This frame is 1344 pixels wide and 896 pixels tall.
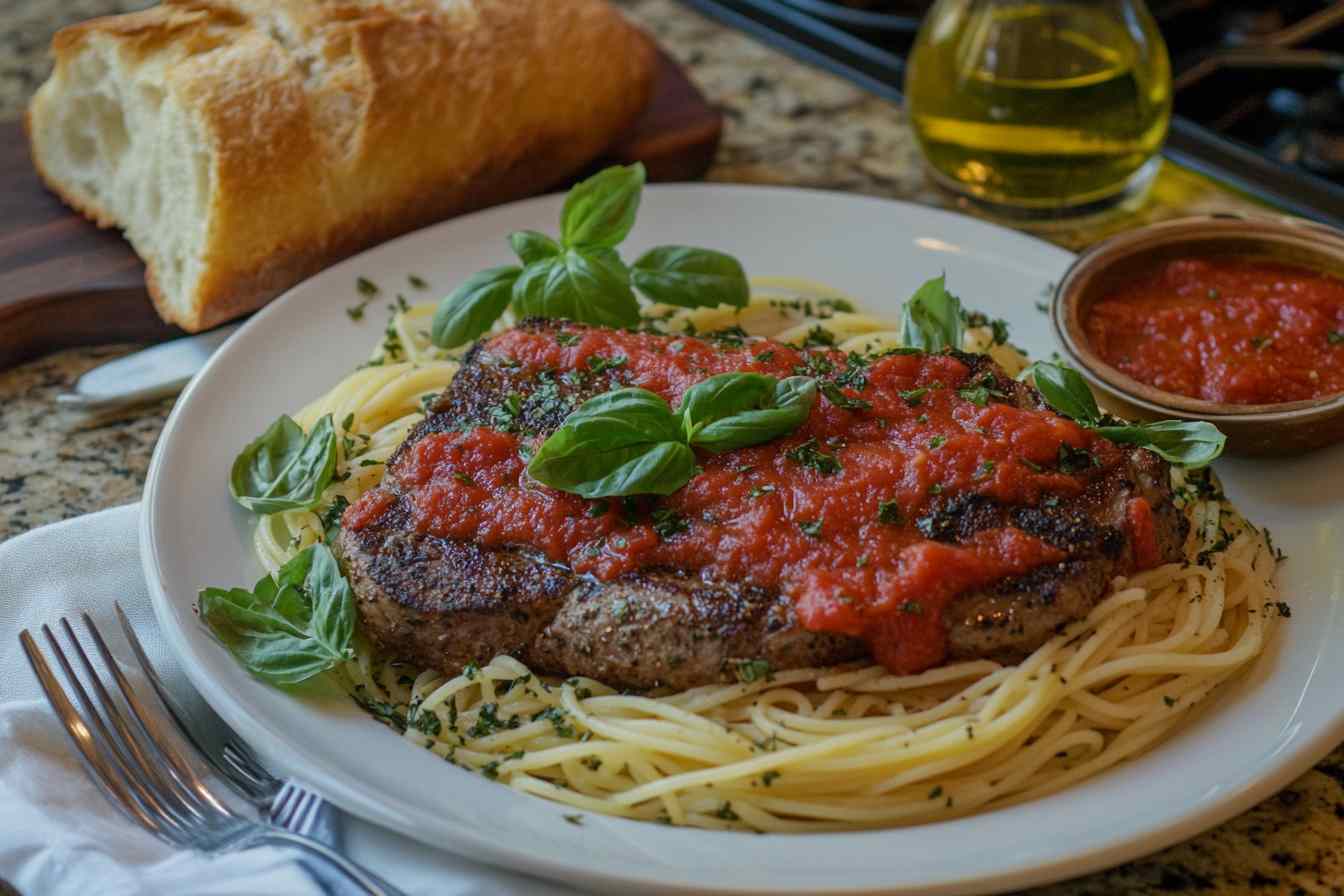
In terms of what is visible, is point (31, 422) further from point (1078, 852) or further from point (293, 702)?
point (1078, 852)

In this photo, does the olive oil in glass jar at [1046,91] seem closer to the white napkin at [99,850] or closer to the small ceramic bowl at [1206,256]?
the small ceramic bowl at [1206,256]

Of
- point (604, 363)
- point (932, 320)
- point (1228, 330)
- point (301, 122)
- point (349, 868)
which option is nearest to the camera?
point (349, 868)

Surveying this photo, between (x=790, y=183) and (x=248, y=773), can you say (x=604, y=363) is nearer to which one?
(x=248, y=773)

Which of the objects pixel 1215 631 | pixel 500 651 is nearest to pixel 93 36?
pixel 500 651

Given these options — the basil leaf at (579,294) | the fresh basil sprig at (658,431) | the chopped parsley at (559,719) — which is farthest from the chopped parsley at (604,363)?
the chopped parsley at (559,719)

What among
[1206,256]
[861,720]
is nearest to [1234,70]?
[1206,256]
